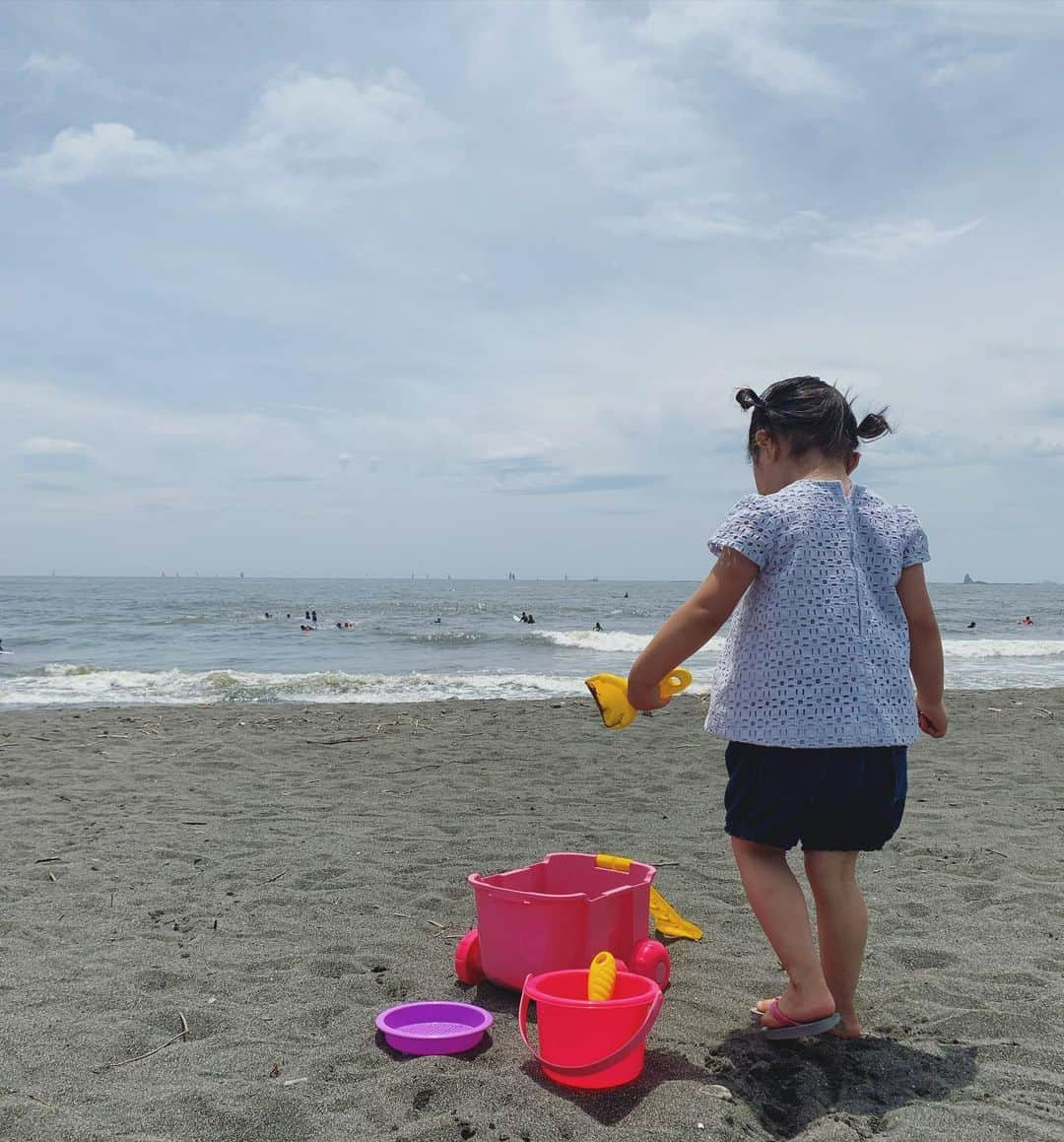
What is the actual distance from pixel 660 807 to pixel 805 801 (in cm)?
349

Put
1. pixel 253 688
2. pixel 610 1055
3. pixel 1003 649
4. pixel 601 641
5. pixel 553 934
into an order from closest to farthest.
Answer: pixel 610 1055 → pixel 553 934 → pixel 253 688 → pixel 1003 649 → pixel 601 641

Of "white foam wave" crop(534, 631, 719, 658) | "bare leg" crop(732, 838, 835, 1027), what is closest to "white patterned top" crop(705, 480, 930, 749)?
"bare leg" crop(732, 838, 835, 1027)

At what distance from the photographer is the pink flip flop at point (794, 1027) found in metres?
2.69

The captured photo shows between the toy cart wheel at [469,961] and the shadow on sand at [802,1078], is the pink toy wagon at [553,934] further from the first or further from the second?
the shadow on sand at [802,1078]

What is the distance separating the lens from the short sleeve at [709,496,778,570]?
8.40ft

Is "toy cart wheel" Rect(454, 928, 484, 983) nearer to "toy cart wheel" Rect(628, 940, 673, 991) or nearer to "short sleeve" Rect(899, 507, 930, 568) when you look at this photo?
"toy cart wheel" Rect(628, 940, 673, 991)

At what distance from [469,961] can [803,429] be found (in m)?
2.04

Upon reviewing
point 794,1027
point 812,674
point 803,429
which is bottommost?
point 794,1027

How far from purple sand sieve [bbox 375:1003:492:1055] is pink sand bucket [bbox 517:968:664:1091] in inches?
9.9

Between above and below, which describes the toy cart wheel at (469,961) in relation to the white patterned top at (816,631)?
below

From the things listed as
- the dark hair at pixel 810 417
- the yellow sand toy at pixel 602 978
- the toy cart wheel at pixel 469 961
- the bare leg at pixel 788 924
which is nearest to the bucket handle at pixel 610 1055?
the yellow sand toy at pixel 602 978

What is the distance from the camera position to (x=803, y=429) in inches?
108

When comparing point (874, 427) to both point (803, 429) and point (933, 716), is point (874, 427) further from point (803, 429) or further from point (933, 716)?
point (933, 716)

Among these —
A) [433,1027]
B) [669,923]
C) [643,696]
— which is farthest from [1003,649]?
[433,1027]
